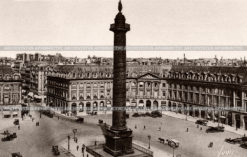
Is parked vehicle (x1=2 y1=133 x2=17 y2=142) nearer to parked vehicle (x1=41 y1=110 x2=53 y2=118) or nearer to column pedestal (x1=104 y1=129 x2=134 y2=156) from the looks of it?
column pedestal (x1=104 y1=129 x2=134 y2=156)

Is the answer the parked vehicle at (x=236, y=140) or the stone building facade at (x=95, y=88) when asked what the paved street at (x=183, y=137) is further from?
the stone building facade at (x=95, y=88)

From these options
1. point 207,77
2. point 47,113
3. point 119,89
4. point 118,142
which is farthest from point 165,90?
point 118,142

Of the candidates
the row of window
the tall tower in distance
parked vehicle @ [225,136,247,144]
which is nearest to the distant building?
the row of window

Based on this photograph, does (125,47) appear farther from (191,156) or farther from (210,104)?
(210,104)

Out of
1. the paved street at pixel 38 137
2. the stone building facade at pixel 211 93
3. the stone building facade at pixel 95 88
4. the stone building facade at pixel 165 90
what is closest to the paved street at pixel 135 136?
the paved street at pixel 38 137

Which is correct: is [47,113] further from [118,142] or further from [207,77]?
[118,142]
